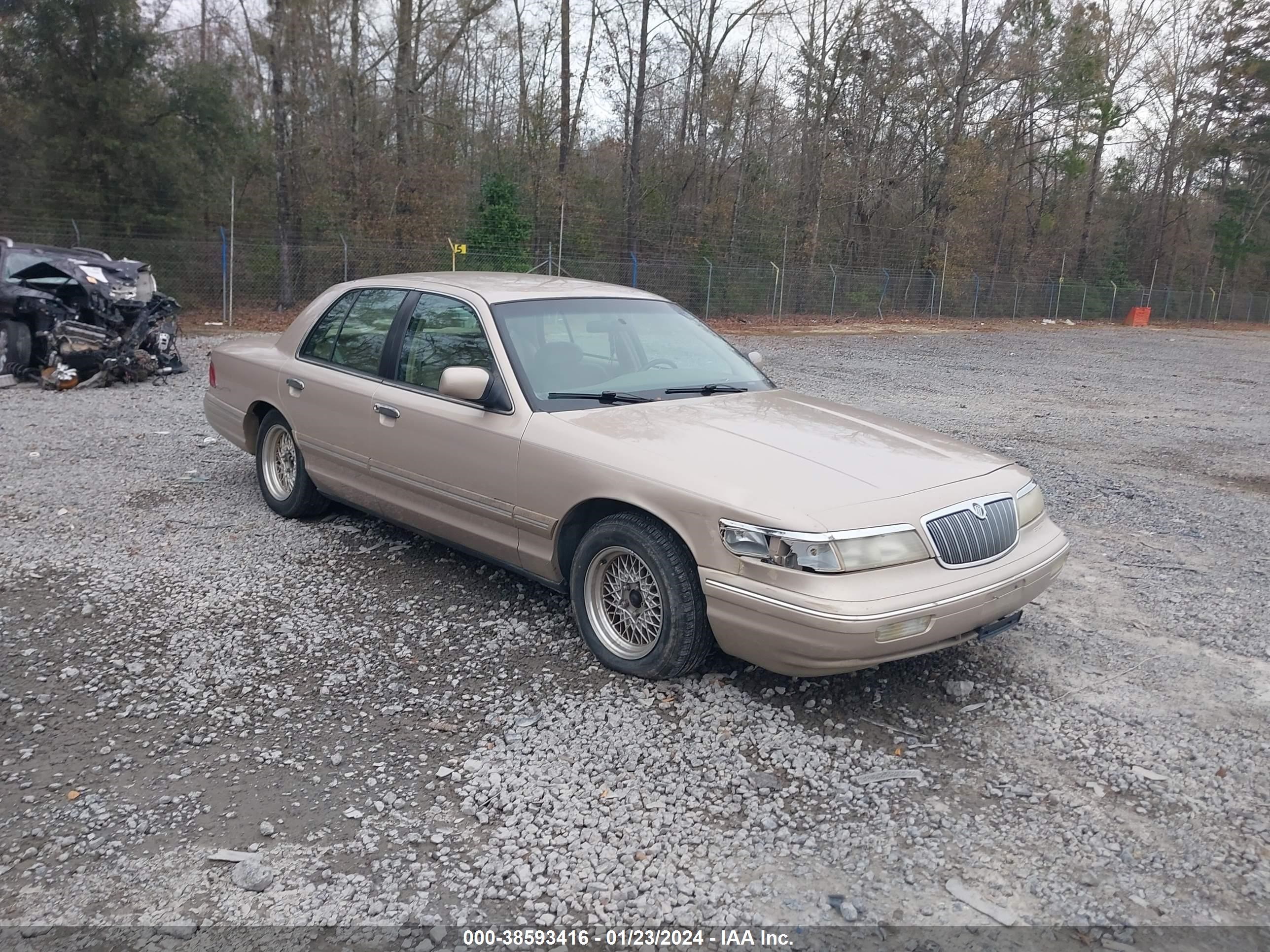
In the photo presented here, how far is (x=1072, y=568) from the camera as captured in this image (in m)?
5.91

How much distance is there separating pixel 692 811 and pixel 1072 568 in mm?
3502

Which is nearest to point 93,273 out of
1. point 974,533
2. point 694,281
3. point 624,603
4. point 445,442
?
point 445,442

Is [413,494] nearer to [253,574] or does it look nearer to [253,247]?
[253,574]

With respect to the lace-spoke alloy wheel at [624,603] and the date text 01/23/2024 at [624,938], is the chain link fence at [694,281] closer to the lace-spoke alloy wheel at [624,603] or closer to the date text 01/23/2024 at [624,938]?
the lace-spoke alloy wheel at [624,603]

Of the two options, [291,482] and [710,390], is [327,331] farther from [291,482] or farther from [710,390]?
[710,390]

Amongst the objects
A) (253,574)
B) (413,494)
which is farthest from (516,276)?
(253,574)

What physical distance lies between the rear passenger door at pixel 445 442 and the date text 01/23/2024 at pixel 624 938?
2112mm

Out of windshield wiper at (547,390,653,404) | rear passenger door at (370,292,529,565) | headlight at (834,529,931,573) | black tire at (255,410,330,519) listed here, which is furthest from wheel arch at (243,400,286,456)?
headlight at (834,529,931,573)

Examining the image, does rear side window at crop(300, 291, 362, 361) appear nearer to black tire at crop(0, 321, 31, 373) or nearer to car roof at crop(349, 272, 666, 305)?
car roof at crop(349, 272, 666, 305)

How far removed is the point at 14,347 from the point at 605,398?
983 cm

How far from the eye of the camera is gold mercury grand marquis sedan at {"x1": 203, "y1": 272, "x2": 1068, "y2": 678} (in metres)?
3.72

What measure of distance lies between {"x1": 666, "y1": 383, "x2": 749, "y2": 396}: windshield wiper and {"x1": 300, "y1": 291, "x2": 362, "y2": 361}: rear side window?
2.14m

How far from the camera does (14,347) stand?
11.6m

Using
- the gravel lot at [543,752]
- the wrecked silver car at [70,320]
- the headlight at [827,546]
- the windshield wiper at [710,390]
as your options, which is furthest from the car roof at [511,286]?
the wrecked silver car at [70,320]
